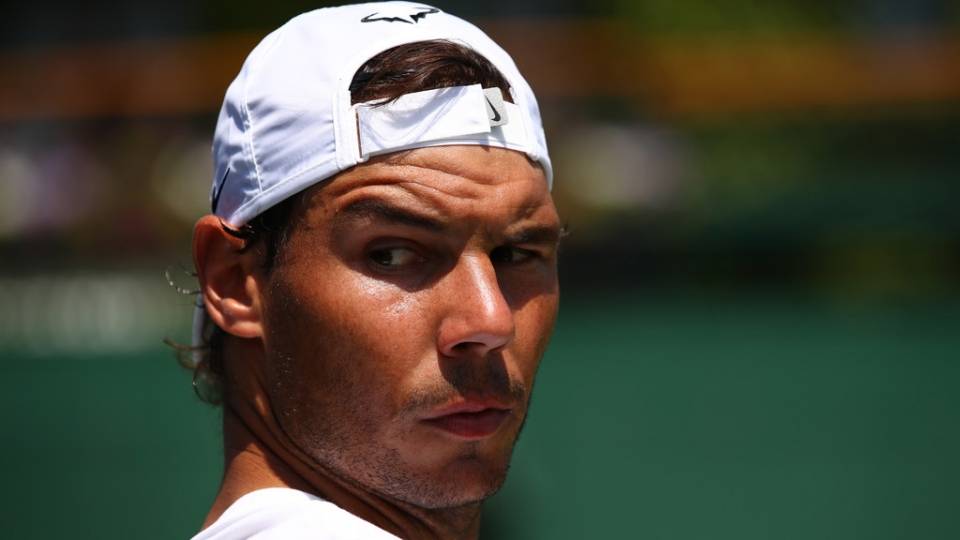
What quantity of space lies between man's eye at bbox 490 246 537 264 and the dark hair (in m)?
0.28

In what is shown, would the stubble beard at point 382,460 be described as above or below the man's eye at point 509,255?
below

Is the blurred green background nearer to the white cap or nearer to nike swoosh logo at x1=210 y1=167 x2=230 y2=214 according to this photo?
nike swoosh logo at x1=210 y1=167 x2=230 y2=214

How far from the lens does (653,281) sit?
890cm

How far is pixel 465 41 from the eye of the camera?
2.30 meters

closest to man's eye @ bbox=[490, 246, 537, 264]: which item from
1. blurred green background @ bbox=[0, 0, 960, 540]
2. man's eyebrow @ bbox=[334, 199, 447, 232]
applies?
man's eyebrow @ bbox=[334, 199, 447, 232]

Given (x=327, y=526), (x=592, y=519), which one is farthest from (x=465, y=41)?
(x=592, y=519)

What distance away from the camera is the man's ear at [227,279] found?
2281mm

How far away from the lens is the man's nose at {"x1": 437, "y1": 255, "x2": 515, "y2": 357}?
2084 mm

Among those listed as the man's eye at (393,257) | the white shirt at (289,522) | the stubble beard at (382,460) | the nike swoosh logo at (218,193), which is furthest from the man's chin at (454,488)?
the nike swoosh logo at (218,193)

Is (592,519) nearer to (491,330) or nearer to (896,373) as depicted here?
(896,373)

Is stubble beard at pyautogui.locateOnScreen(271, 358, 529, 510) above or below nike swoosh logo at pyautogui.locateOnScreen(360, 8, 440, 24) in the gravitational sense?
below

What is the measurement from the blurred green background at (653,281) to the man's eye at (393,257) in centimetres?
527

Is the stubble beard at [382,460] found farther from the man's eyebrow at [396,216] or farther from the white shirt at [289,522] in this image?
the man's eyebrow at [396,216]

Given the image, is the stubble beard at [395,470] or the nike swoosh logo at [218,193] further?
the nike swoosh logo at [218,193]
